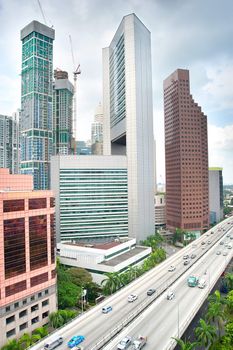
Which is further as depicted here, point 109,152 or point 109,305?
point 109,152

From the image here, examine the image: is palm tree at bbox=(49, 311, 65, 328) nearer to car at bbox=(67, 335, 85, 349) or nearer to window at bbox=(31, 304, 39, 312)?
window at bbox=(31, 304, 39, 312)

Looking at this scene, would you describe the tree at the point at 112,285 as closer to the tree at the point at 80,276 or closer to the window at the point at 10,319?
the tree at the point at 80,276

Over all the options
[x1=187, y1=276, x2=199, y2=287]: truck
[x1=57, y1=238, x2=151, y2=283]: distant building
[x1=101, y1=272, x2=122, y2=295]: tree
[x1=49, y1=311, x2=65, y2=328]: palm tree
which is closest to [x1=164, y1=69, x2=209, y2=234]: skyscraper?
[x1=57, y1=238, x2=151, y2=283]: distant building

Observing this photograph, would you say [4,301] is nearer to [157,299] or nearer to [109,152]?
[157,299]

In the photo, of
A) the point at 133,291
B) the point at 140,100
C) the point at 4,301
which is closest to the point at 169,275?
the point at 133,291

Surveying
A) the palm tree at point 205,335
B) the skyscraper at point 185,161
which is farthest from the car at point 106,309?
the skyscraper at point 185,161

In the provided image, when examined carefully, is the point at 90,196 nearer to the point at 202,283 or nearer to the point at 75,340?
the point at 202,283
